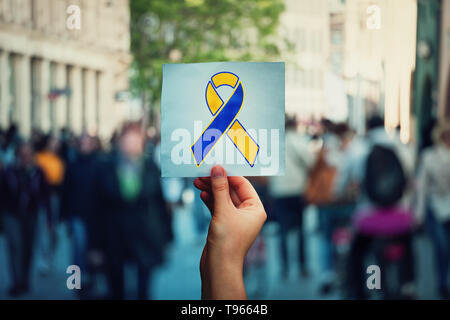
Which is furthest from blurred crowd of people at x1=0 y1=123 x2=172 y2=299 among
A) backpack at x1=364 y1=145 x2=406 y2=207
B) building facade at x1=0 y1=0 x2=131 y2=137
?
backpack at x1=364 y1=145 x2=406 y2=207

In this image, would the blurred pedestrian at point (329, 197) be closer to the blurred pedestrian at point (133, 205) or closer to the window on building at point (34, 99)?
the blurred pedestrian at point (133, 205)

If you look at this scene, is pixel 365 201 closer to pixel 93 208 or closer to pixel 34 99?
pixel 93 208

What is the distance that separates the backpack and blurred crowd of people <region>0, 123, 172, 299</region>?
1.73 m

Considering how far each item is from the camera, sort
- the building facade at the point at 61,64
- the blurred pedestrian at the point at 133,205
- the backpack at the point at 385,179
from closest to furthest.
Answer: the blurred pedestrian at the point at 133,205
the backpack at the point at 385,179
the building facade at the point at 61,64

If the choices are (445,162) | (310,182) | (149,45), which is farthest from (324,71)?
(149,45)

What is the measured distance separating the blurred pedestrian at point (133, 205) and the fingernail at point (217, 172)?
10.7ft

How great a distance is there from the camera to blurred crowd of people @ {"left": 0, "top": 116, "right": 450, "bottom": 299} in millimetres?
4902

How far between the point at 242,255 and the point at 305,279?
18.3ft

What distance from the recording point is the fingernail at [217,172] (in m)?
1.55

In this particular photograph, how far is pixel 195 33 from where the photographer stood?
12516mm

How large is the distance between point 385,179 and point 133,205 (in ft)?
6.86

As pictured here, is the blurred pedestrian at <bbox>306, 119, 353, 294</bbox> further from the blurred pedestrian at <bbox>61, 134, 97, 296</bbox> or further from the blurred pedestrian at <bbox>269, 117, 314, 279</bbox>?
the blurred pedestrian at <bbox>61, 134, 97, 296</bbox>

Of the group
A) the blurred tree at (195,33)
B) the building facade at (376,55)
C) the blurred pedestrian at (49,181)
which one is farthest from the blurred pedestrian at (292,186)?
the blurred tree at (195,33)

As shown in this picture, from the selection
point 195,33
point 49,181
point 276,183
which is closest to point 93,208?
point 276,183
